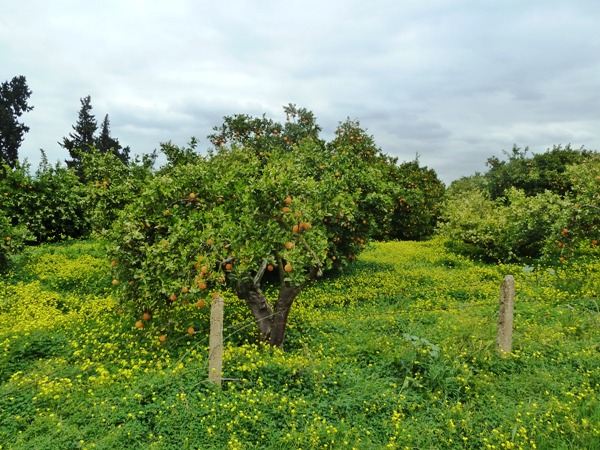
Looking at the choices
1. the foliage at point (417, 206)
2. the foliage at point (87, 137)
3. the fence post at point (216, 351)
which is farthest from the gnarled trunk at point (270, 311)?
the foliage at point (87, 137)

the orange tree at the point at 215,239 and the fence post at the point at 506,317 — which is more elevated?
the orange tree at the point at 215,239

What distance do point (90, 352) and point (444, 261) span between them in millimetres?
13932

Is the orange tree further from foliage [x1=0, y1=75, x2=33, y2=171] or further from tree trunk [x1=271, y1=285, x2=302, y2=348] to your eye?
foliage [x1=0, y1=75, x2=33, y2=171]

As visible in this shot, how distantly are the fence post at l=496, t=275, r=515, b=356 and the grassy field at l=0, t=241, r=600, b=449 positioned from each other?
0.19 metres

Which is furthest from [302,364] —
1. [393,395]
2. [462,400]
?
[462,400]

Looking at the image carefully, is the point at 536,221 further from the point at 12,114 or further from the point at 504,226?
the point at 12,114

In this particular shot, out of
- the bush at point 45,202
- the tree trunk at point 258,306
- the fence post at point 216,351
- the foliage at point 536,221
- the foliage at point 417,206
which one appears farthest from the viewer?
the foliage at point 417,206

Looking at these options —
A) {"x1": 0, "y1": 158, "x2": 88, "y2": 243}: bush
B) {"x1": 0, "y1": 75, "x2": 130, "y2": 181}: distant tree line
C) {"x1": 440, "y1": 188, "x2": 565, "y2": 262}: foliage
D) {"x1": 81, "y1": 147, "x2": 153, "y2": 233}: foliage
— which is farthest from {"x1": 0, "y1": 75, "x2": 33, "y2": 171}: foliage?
{"x1": 440, "y1": 188, "x2": 565, "y2": 262}: foliage

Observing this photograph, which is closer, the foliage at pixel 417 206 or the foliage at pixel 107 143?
the foliage at pixel 417 206

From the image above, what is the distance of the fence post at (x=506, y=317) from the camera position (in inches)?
281

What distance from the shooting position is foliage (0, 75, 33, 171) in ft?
123

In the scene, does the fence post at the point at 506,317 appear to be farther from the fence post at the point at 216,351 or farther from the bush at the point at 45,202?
the bush at the point at 45,202

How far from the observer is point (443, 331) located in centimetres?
845

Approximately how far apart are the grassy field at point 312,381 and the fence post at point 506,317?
19 centimetres
